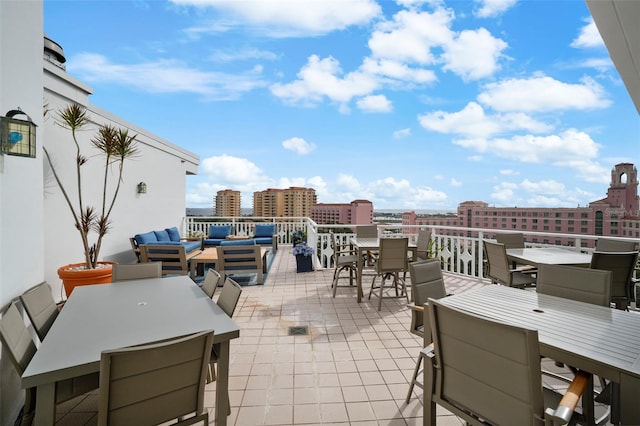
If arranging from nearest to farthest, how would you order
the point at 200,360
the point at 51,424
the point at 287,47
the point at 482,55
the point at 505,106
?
1. the point at 51,424
2. the point at 200,360
3. the point at 482,55
4. the point at 287,47
5. the point at 505,106

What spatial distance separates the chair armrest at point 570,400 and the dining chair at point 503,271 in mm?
2425

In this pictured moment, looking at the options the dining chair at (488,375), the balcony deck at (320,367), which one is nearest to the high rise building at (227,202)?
the balcony deck at (320,367)

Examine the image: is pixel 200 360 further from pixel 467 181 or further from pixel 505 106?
pixel 467 181

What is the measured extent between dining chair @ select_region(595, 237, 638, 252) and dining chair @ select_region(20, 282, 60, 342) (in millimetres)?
6056

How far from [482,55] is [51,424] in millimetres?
7405

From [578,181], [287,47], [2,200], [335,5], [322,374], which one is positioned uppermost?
[287,47]

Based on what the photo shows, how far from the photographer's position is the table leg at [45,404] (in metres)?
1.15

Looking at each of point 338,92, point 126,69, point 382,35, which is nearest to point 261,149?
point 338,92

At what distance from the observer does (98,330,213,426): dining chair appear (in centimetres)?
110

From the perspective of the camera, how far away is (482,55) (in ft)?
18.5

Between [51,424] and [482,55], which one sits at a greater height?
[482,55]

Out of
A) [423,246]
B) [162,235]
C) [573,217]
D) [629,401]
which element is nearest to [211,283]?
[629,401]

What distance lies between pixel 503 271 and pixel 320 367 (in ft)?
8.32

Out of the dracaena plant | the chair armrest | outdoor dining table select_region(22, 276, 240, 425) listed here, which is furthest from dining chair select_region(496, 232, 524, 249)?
the dracaena plant
